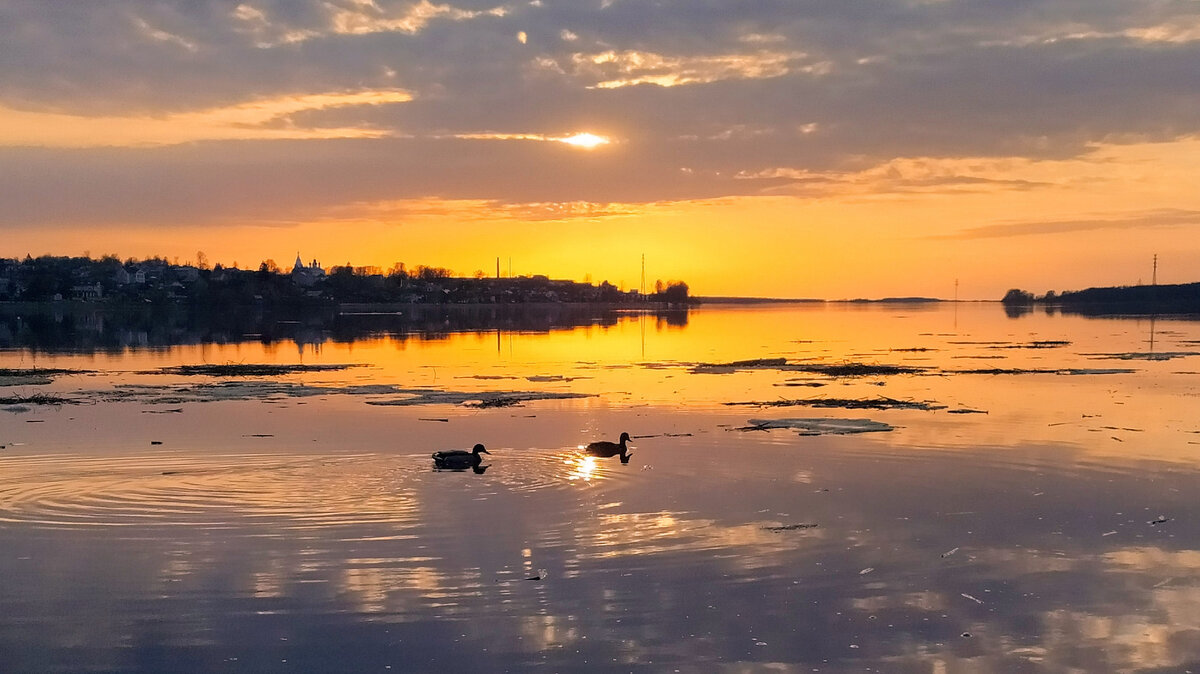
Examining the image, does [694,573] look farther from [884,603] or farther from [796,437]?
[796,437]

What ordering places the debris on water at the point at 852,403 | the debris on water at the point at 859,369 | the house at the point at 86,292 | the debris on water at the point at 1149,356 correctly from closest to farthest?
the debris on water at the point at 852,403
the debris on water at the point at 859,369
the debris on water at the point at 1149,356
the house at the point at 86,292

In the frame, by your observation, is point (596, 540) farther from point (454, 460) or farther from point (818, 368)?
point (818, 368)

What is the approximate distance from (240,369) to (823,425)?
1148 inches

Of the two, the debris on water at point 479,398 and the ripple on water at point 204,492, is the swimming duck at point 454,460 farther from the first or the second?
the debris on water at point 479,398

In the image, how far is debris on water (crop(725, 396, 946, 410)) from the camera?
1225 inches

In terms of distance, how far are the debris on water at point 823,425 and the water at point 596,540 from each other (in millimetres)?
623

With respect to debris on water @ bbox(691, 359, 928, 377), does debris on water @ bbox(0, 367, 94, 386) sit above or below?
above

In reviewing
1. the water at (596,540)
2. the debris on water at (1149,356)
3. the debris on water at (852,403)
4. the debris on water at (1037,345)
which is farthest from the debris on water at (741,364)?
the debris on water at (1037,345)

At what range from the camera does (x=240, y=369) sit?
147 feet

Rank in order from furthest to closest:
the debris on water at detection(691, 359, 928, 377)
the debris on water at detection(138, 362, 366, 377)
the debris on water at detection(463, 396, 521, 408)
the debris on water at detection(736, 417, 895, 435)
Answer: the debris on water at detection(691, 359, 928, 377), the debris on water at detection(138, 362, 366, 377), the debris on water at detection(463, 396, 521, 408), the debris on water at detection(736, 417, 895, 435)

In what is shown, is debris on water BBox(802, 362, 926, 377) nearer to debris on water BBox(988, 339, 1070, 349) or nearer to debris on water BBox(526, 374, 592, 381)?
debris on water BBox(526, 374, 592, 381)

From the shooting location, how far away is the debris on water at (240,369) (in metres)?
43.1

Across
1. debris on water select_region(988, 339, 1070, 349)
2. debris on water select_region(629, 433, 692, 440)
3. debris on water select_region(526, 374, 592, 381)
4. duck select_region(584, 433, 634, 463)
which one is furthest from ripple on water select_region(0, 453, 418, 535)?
debris on water select_region(988, 339, 1070, 349)

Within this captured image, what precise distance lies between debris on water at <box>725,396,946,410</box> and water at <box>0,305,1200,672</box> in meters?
0.84
